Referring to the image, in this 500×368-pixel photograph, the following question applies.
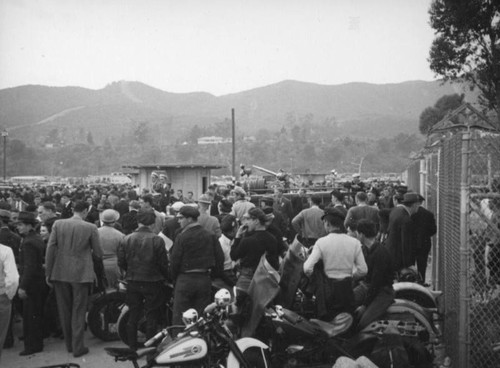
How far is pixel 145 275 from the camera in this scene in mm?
6633

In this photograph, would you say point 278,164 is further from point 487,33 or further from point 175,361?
point 175,361

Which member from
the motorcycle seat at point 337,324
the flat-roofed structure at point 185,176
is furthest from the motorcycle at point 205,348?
the flat-roofed structure at point 185,176

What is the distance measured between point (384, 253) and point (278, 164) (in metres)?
115

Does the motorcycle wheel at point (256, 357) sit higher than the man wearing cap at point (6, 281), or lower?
lower

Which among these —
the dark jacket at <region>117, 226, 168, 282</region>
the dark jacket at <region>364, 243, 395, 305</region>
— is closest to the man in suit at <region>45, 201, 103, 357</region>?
the dark jacket at <region>117, 226, 168, 282</region>

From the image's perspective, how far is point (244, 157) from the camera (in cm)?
12725

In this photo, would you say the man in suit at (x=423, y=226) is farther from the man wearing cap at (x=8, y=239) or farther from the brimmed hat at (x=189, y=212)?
the man wearing cap at (x=8, y=239)

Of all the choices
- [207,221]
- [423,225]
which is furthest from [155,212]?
[423,225]

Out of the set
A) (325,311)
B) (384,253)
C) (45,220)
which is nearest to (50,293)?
(45,220)

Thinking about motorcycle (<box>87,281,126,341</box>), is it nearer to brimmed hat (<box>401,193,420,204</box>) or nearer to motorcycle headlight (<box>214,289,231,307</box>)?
motorcycle headlight (<box>214,289,231,307</box>)

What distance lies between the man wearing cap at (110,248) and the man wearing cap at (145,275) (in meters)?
1.37

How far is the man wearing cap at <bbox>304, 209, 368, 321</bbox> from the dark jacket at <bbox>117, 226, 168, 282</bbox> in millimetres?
2054

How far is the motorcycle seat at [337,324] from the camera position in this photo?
5500 millimetres

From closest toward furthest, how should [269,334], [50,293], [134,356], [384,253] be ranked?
[134,356] < [269,334] < [384,253] < [50,293]
